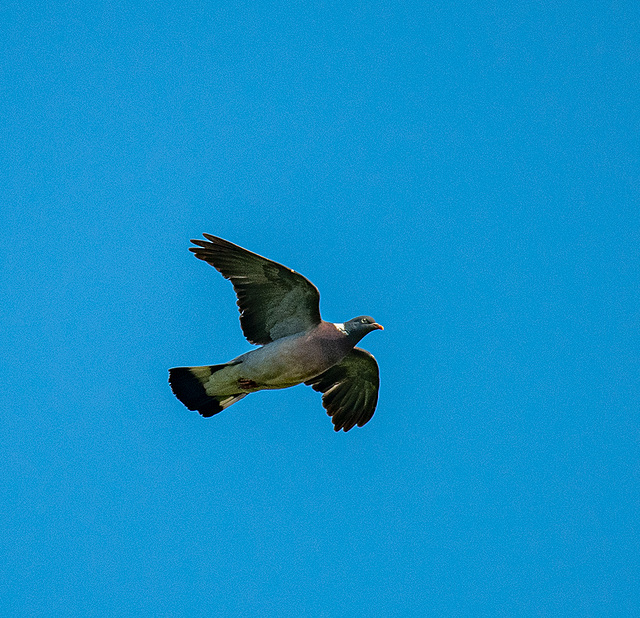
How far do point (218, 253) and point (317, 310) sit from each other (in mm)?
1288

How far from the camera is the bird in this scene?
10.2 meters

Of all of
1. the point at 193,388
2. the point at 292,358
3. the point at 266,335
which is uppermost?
the point at 266,335

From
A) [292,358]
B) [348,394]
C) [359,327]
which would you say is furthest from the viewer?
[348,394]

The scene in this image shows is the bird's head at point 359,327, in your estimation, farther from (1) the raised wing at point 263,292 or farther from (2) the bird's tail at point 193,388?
(2) the bird's tail at point 193,388

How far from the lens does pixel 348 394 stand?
1184 centimetres

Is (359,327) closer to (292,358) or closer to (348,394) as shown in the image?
(292,358)

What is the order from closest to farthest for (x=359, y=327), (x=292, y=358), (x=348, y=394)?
(x=292, y=358) < (x=359, y=327) < (x=348, y=394)

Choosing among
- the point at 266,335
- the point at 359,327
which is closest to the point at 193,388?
the point at 266,335

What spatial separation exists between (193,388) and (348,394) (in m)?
2.11

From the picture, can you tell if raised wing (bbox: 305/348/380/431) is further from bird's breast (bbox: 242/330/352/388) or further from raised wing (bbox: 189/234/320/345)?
raised wing (bbox: 189/234/320/345)

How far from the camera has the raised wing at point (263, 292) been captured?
1013cm

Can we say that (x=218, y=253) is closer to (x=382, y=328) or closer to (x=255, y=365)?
(x=255, y=365)

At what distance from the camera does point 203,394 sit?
10.8 metres

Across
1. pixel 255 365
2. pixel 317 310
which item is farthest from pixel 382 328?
pixel 255 365
